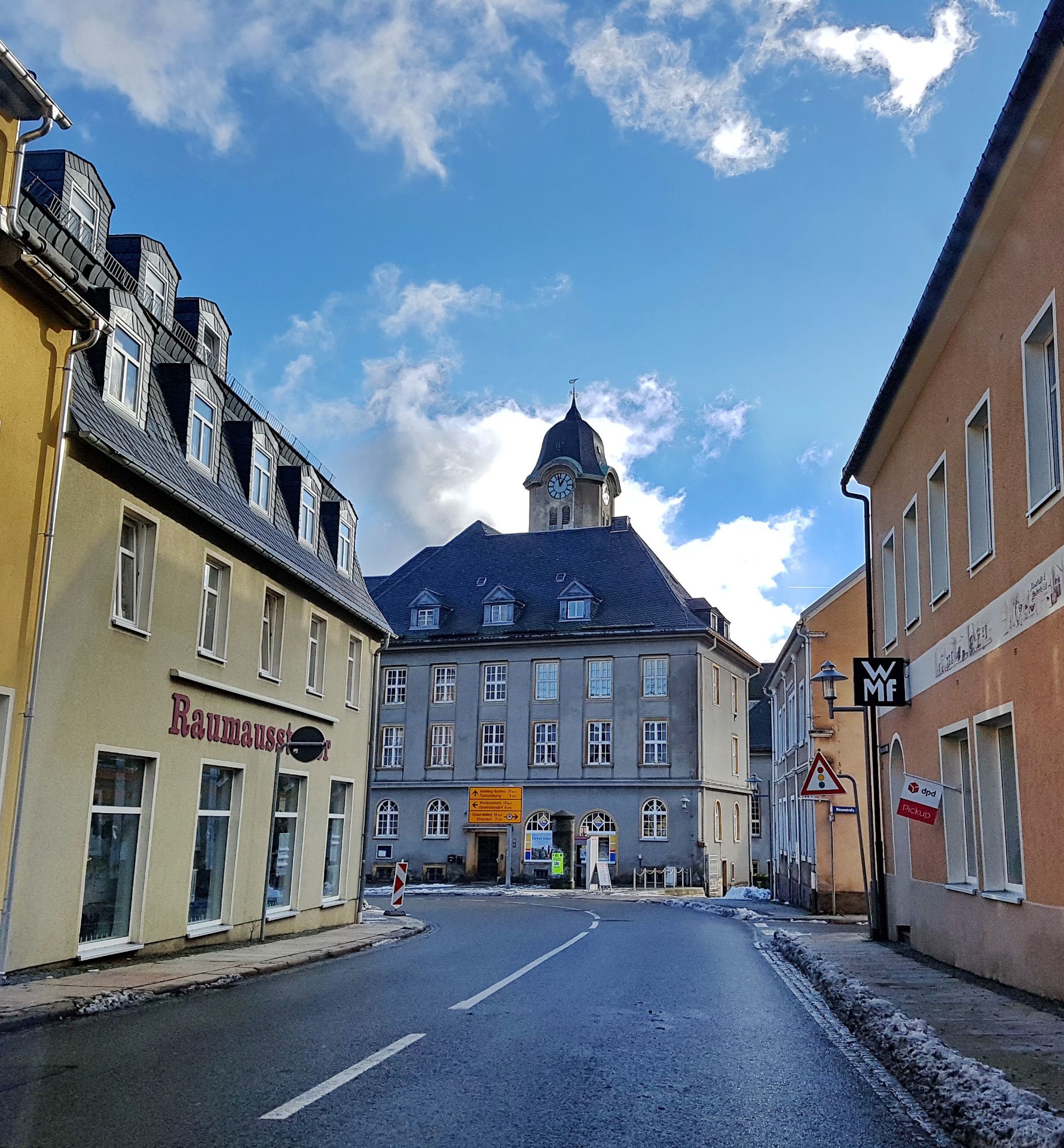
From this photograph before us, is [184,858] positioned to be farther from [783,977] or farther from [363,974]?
[783,977]

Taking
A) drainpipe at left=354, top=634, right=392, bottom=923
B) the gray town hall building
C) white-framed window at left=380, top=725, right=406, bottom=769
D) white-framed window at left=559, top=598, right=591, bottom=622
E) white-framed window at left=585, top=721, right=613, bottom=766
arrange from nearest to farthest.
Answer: drainpipe at left=354, top=634, right=392, bottom=923 → the gray town hall building → white-framed window at left=585, top=721, right=613, bottom=766 → white-framed window at left=559, top=598, right=591, bottom=622 → white-framed window at left=380, top=725, right=406, bottom=769

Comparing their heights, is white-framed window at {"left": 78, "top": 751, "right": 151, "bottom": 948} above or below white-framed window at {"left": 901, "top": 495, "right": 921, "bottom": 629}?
below

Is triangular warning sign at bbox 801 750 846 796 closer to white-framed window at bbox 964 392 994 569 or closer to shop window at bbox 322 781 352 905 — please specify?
white-framed window at bbox 964 392 994 569

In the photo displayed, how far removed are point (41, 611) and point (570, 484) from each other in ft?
230

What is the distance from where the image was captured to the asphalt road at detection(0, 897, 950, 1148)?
19.3ft

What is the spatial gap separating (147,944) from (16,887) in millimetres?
3148

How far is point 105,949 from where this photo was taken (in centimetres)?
1391

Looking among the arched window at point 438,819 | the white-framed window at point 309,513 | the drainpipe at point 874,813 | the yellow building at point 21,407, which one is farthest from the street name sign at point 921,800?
the arched window at point 438,819

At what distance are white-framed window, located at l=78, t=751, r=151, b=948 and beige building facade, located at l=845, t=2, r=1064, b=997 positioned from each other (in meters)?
9.57

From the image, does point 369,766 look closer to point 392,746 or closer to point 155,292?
point 155,292

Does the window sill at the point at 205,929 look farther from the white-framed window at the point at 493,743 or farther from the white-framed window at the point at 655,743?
the white-framed window at the point at 493,743

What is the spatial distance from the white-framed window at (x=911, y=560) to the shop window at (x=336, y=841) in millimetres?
11308

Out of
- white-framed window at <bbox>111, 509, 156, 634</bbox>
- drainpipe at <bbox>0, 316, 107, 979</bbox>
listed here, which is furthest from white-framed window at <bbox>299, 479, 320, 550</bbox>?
drainpipe at <bbox>0, 316, 107, 979</bbox>

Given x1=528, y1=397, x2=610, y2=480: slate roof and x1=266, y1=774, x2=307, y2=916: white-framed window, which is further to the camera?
x1=528, y1=397, x2=610, y2=480: slate roof
